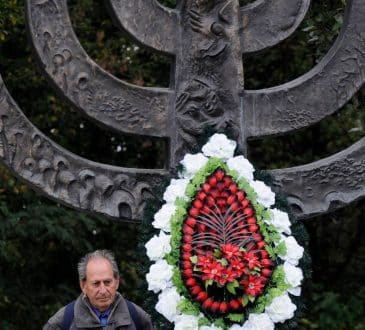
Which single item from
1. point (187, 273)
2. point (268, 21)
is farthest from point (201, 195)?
point (268, 21)

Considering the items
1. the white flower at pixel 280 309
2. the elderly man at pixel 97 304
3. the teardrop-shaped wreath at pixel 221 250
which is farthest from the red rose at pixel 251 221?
the elderly man at pixel 97 304

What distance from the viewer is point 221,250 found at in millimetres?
5902

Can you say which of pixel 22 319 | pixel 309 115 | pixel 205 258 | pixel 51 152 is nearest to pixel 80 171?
pixel 51 152

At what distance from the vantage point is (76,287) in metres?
9.94

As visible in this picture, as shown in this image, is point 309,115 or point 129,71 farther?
point 129,71

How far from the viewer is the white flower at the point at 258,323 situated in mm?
5863

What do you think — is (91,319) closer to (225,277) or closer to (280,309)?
(225,277)

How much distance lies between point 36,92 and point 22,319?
169 centimetres

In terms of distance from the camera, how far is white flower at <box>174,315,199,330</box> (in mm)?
5836

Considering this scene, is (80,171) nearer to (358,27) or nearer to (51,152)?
(51,152)

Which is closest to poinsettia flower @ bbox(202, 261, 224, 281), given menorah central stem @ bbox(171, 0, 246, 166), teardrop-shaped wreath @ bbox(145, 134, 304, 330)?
teardrop-shaped wreath @ bbox(145, 134, 304, 330)

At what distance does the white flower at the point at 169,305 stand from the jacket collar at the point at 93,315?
0.27 meters

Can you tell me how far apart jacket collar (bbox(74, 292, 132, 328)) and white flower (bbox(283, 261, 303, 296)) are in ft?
2.57

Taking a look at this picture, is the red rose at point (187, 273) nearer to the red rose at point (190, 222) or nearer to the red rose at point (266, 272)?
the red rose at point (190, 222)
